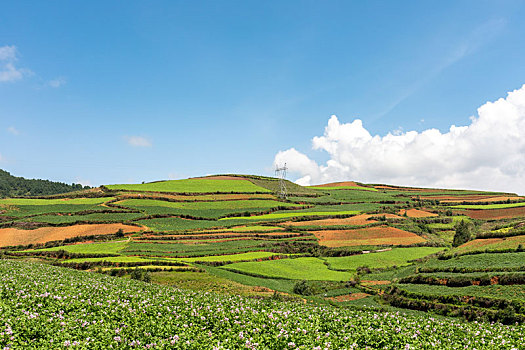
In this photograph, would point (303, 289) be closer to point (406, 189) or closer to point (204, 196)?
point (204, 196)

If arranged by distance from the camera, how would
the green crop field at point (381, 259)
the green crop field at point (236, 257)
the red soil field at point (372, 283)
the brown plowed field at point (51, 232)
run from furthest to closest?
1. the brown plowed field at point (51, 232)
2. the green crop field at point (236, 257)
3. the green crop field at point (381, 259)
4. the red soil field at point (372, 283)

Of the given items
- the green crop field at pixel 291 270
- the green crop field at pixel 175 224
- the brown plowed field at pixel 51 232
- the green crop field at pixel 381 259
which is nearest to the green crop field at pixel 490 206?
the green crop field at pixel 381 259

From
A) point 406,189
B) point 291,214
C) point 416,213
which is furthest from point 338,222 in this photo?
point 406,189

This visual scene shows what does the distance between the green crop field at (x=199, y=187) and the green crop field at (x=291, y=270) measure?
77.5m

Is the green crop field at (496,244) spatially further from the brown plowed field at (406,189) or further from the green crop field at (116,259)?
the brown plowed field at (406,189)

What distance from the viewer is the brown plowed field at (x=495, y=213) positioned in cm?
10494

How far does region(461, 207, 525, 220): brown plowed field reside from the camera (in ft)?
344

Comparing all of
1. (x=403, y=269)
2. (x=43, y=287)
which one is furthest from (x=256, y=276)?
(x=43, y=287)

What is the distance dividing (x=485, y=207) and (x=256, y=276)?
10613 centimetres

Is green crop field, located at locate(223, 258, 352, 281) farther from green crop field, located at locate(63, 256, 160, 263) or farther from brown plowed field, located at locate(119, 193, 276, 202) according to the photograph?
brown plowed field, located at locate(119, 193, 276, 202)

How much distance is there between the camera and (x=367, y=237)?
80000 mm

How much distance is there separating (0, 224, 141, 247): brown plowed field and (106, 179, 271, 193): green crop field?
43097 mm

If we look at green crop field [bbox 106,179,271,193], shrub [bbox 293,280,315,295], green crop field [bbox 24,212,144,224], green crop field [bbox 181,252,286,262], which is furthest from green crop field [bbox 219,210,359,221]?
shrub [bbox 293,280,315,295]

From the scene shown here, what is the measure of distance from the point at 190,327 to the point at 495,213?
12722 cm
